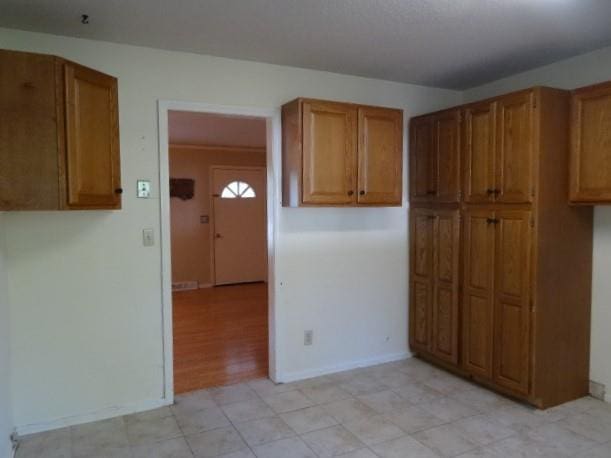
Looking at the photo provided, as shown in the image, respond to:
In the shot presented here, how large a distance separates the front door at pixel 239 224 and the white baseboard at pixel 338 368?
4058mm

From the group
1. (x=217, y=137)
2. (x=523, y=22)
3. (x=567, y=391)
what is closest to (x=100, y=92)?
(x=523, y=22)

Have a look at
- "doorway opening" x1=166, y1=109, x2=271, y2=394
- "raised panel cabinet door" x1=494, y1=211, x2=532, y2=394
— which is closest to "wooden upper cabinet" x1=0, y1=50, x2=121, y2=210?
"raised panel cabinet door" x1=494, y1=211, x2=532, y2=394

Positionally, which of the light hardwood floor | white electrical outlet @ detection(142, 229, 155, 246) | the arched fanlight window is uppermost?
the arched fanlight window

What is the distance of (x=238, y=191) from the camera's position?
24.3 ft

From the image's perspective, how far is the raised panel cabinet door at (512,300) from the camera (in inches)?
112

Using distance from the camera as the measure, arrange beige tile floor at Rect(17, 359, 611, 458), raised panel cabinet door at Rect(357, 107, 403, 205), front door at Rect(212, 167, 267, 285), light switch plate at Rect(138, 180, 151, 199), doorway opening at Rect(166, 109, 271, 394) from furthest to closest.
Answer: front door at Rect(212, 167, 267, 285)
doorway opening at Rect(166, 109, 271, 394)
raised panel cabinet door at Rect(357, 107, 403, 205)
light switch plate at Rect(138, 180, 151, 199)
beige tile floor at Rect(17, 359, 611, 458)

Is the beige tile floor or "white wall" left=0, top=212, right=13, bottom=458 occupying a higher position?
"white wall" left=0, top=212, right=13, bottom=458

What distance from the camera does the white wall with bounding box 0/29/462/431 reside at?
261 cm

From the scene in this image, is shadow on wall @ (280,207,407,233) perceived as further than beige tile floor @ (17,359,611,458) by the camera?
Yes

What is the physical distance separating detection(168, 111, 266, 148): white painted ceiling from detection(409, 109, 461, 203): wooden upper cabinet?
5.27 feet

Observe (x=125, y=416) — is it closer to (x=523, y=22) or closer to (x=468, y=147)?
(x=468, y=147)

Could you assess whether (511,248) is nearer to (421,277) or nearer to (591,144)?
(591,144)

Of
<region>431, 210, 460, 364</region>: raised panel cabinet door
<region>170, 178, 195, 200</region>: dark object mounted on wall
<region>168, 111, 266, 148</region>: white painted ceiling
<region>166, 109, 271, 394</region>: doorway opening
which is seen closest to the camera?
<region>431, 210, 460, 364</region>: raised panel cabinet door

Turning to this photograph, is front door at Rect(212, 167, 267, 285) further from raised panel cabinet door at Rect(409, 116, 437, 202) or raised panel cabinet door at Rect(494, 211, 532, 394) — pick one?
raised panel cabinet door at Rect(494, 211, 532, 394)
